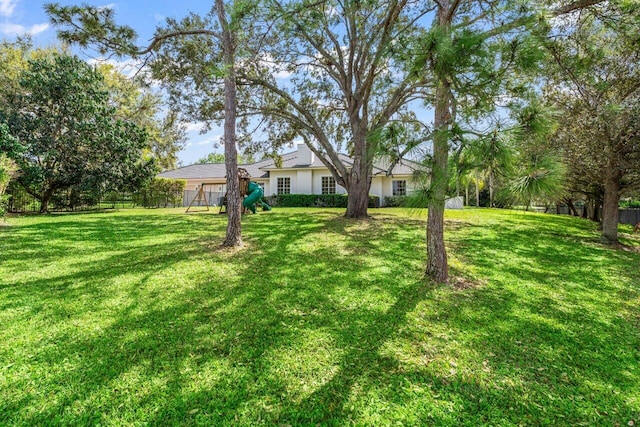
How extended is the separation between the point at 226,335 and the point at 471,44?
423 centimetres

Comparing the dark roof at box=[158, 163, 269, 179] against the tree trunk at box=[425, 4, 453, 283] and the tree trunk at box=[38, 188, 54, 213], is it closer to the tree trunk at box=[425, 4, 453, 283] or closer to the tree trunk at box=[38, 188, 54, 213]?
the tree trunk at box=[38, 188, 54, 213]

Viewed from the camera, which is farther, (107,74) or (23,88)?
(107,74)

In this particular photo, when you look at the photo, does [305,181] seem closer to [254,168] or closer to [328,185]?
[328,185]

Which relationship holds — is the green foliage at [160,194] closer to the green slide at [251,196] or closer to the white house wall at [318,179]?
the green slide at [251,196]

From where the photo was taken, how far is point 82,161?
14992 mm

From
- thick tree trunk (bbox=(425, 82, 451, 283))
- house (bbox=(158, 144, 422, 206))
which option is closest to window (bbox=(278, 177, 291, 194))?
house (bbox=(158, 144, 422, 206))

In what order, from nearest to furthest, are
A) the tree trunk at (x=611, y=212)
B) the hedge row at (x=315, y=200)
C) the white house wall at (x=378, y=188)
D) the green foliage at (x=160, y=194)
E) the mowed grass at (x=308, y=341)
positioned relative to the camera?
the mowed grass at (x=308, y=341) < the tree trunk at (x=611, y=212) < the green foliage at (x=160, y=194) < the hedge row at (x=315, y=200) < the white house wall at (x=378, y=188)

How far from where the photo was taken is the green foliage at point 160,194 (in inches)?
813

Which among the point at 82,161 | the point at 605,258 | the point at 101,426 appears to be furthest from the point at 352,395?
the point at 82,161

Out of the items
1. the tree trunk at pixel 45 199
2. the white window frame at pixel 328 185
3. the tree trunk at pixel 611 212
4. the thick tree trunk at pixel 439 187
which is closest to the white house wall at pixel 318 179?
the white window frame at pixel 328 185

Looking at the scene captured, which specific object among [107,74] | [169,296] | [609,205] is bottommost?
[169,296]

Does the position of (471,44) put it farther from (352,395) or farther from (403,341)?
(352,395)

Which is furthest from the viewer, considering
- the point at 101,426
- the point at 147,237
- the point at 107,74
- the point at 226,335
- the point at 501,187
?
the point at 107,74

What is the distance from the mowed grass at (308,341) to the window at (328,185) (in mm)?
16845
